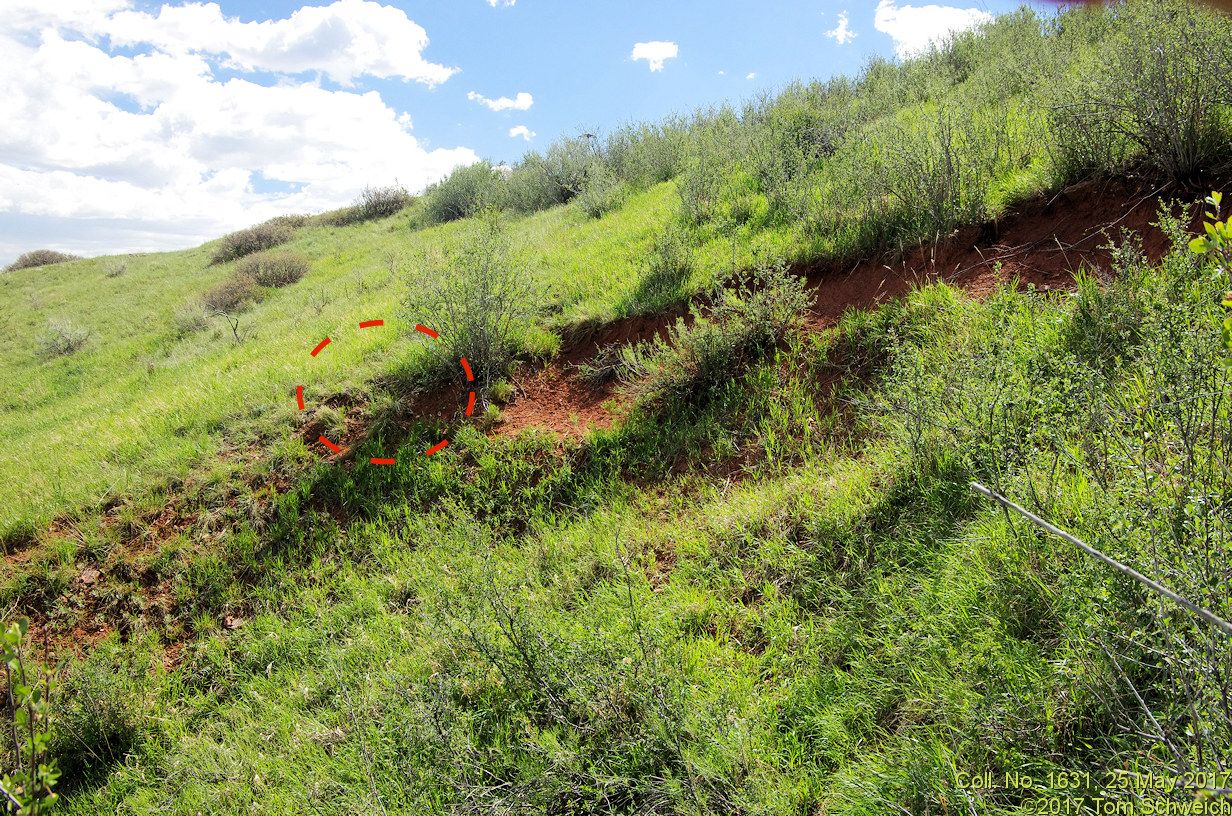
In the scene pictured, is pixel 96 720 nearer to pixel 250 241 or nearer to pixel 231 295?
pixel 231 295

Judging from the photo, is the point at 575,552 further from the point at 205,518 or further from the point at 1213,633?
the point at 205,518

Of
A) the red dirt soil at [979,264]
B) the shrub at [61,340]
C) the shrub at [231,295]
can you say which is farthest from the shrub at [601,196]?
the shrub at [61,340]

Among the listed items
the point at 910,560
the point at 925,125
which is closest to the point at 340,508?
the point at 910,560

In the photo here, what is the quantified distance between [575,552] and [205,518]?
3813mm

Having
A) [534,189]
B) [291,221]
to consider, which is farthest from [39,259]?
[534,189]

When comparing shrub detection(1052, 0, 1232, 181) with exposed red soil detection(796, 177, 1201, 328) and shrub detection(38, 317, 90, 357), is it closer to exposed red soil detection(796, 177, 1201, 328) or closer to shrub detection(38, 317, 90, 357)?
exposed red soil detection(796, 177, 1201, 328)

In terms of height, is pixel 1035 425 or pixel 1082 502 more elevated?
pixel 1035 425

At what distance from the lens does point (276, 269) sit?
695 inches

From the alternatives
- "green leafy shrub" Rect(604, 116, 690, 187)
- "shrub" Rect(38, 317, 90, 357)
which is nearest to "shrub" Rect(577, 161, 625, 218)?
"green leafy shrub" Rect(604, 116, 690, 187)

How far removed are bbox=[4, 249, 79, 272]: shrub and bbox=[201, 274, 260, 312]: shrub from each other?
16249 mm

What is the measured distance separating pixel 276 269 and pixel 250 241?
730cm

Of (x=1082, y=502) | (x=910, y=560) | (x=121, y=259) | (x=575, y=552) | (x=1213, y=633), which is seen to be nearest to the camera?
(x=1213, y=633)

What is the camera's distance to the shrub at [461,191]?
1850 cm

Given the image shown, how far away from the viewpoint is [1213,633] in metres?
1.82
